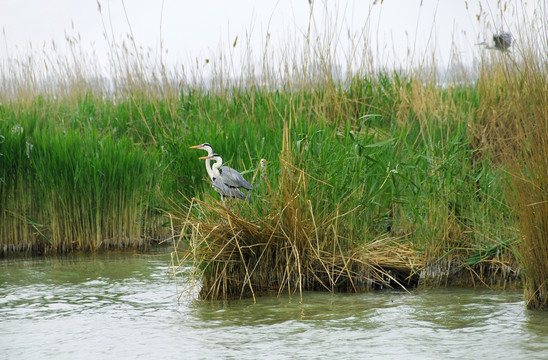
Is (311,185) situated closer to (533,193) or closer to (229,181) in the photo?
(229,181)

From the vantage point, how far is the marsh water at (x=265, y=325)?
141 inches

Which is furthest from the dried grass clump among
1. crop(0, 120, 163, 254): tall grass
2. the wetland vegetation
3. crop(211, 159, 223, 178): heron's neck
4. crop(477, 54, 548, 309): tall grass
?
crop(0, 120, 163, 254): tall grass

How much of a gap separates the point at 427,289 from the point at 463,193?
0.81 meters

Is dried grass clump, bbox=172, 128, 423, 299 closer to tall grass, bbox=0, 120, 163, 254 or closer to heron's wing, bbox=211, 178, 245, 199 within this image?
heron's wing, bbox=211, 178, 245, 199

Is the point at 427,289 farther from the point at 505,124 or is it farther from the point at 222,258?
the point at 505,124

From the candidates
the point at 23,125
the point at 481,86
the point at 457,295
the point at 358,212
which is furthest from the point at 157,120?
the point at 457,295

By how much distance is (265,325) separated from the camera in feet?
13.5

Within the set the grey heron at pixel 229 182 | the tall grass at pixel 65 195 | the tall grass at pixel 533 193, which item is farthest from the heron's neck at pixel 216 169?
the tall grass at pixel 533 193

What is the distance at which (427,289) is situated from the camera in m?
5.04

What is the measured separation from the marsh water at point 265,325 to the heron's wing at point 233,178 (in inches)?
37.3

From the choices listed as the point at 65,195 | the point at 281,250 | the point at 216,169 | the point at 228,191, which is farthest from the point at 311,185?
the point at 65,195

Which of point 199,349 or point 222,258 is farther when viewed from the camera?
point 222,258

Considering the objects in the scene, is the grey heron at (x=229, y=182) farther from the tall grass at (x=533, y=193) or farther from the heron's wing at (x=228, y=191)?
the tall grass at (x=533, y=193)

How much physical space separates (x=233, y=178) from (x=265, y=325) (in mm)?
1858
